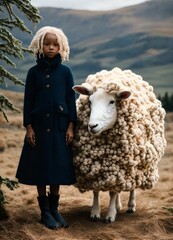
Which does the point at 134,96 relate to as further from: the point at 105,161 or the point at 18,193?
the point at 18,193

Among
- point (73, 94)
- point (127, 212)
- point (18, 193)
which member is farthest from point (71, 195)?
point (73, 94)

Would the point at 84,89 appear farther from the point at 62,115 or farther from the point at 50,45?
the point at 50,45

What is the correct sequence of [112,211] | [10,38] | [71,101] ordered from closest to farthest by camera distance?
[71,101], [112,211], [10,38]

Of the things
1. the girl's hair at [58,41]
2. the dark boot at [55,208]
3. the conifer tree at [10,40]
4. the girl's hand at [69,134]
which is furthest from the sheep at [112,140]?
the conifer tree at [10,40]

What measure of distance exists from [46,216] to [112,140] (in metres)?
1.42

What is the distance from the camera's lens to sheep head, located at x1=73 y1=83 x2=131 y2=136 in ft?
23.2

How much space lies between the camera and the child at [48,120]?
7.23 metres

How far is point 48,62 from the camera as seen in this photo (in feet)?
24.2

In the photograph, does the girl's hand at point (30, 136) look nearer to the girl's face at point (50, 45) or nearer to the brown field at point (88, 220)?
the girl's face at point (50, 45)

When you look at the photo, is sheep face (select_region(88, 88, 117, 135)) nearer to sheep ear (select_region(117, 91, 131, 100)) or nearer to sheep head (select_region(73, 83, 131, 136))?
sheep head (select_region(73, 83, 131, 136))

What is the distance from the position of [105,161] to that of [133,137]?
0.53 m

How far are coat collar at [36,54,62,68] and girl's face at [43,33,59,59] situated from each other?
0.26 ft

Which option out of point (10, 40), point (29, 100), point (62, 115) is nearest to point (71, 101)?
point (62, 115)

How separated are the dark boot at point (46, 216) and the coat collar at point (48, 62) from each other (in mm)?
1859
